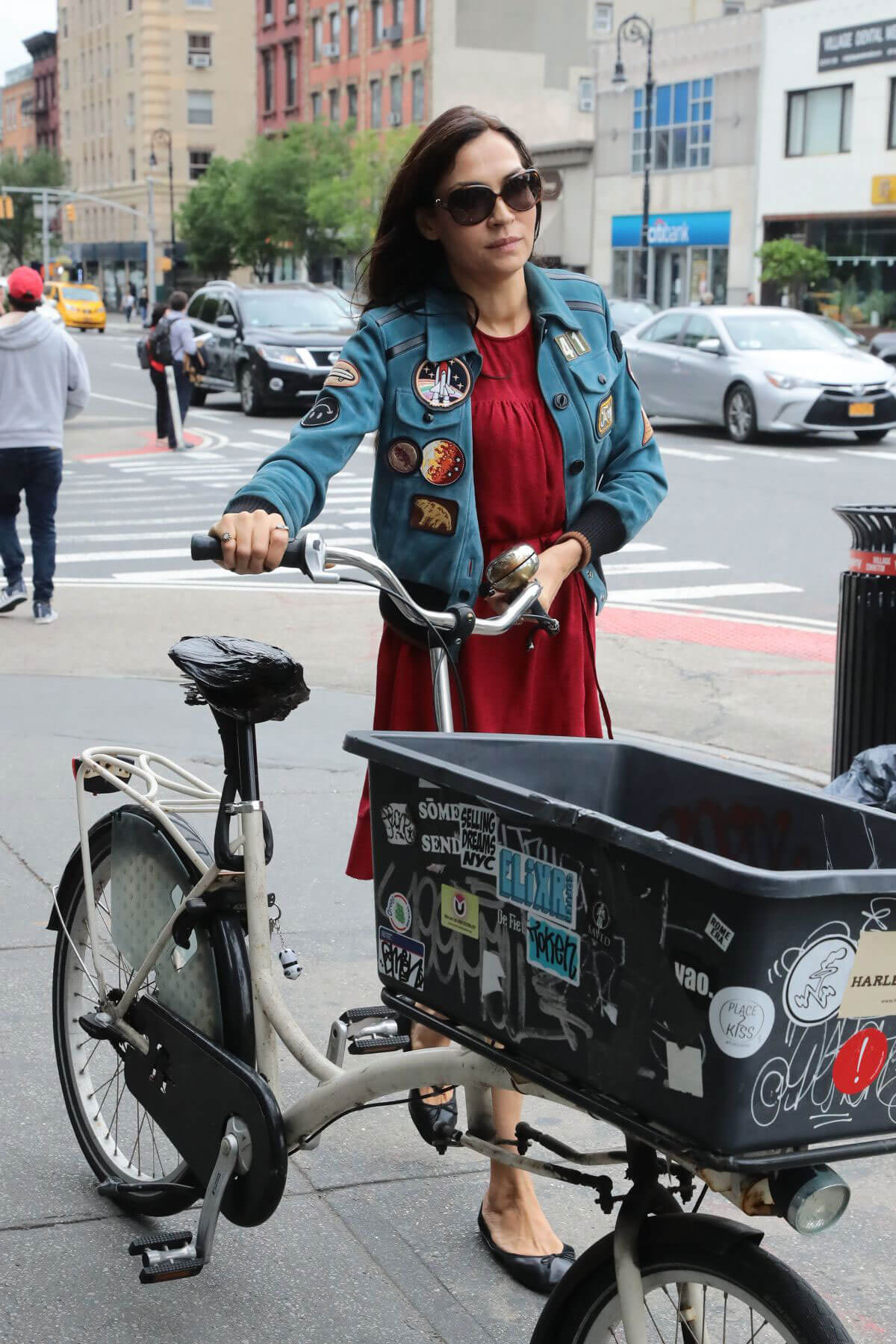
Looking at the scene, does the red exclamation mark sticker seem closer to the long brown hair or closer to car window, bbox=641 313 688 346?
the long brown hair

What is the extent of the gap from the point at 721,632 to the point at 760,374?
10.5 metres

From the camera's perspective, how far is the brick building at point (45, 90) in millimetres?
119500

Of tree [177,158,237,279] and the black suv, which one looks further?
tree [177,158,237,279]

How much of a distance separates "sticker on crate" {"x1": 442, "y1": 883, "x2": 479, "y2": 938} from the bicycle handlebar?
514mm

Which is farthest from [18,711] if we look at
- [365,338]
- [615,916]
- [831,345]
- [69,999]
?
[831,345]

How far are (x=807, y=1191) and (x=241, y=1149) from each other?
3.84ft

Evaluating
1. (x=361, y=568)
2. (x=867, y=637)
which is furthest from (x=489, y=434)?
(x=867, y=637)

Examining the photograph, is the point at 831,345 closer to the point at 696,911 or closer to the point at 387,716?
the point at 387,716

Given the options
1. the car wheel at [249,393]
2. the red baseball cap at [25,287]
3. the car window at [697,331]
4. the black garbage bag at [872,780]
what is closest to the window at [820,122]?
the car wheel at [249,393]

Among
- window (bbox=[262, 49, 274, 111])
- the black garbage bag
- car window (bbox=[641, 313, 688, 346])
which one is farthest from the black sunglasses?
window (bbox=[262, 49, 274, 111])

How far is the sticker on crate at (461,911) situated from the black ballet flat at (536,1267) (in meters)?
1.17

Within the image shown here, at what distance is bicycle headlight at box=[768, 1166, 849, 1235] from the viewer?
1934 millimetres

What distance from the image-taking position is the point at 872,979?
6.16 feet

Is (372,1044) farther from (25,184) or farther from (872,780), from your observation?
(25,184)
